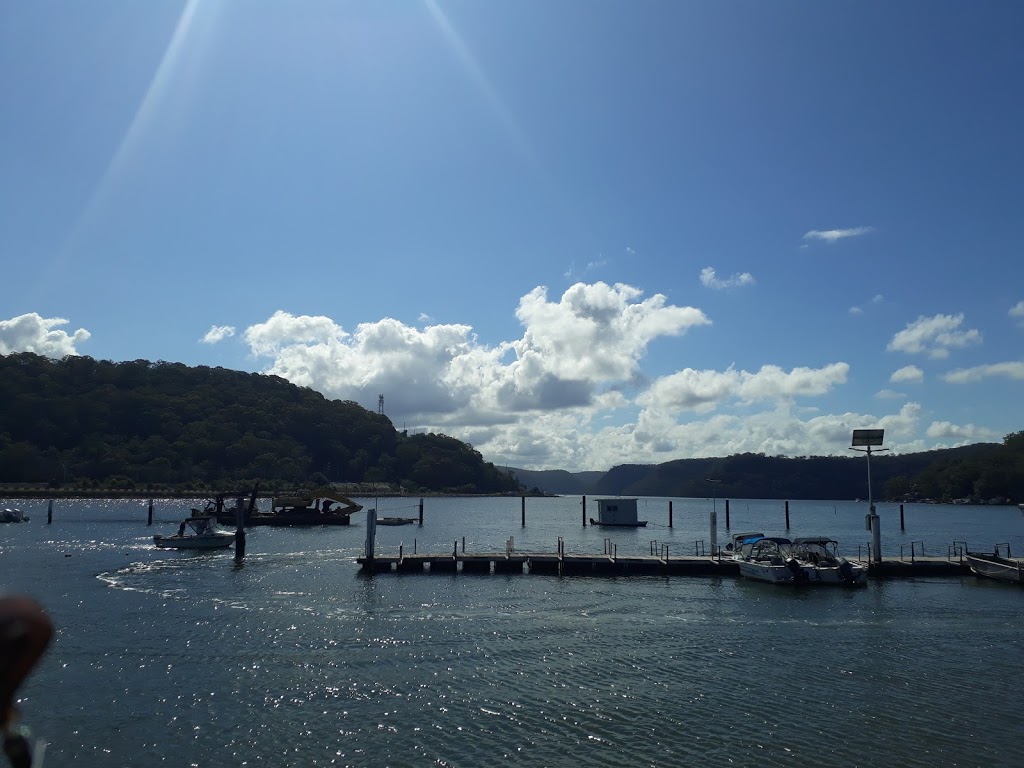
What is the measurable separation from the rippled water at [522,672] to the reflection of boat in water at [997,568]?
2303 mm

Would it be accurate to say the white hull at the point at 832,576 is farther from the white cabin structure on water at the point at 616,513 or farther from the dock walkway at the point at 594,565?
the white cabin structure on water at the point at 616,513

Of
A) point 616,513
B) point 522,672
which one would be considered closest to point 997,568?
point 522,672

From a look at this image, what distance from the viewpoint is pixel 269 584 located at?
1827 inches

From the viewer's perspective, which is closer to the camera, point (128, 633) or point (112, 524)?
point (128, 633)

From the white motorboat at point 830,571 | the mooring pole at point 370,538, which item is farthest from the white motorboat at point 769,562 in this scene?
the mooring pole at point 370,538

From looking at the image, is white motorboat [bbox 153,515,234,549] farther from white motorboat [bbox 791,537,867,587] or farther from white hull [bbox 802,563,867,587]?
white hull [bbox 802,563,867,587]

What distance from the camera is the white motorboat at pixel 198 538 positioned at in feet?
222

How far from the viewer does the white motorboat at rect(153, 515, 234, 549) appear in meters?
67.6

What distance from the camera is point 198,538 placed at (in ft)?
222

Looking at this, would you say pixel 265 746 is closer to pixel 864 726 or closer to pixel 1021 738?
pixel 864 726

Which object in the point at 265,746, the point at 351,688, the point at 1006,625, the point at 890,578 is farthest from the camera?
the point at 890,578

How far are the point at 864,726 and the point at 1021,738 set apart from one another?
3.83 metres

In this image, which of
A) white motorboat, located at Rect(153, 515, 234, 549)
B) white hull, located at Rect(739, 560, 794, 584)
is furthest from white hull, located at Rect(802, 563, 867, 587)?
white motorboat, located at Rect(153, 515, 234, 549)

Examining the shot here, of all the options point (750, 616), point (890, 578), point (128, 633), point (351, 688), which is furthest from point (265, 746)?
point (890, 578)
